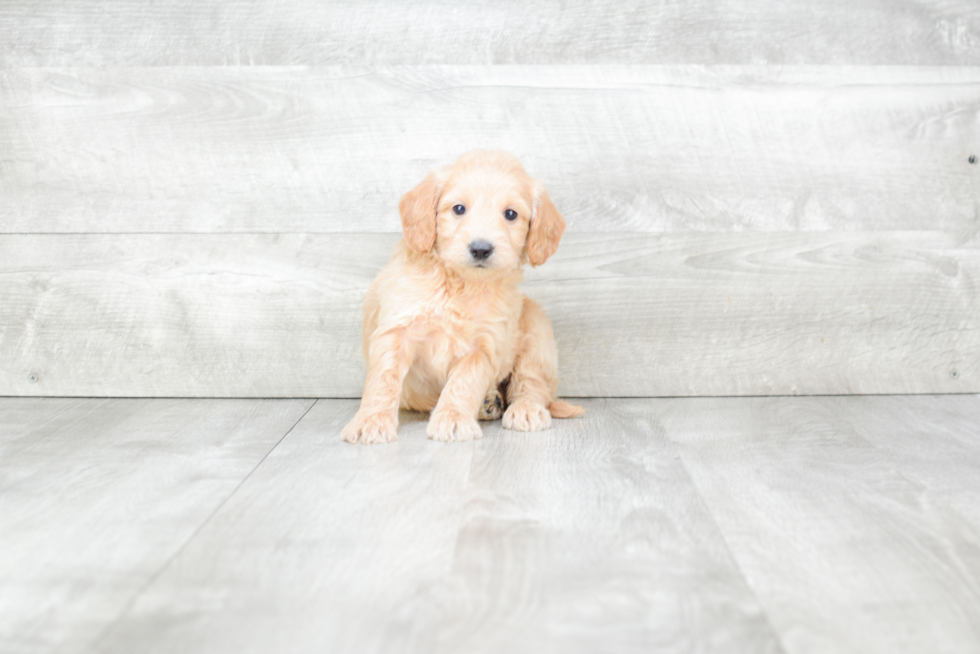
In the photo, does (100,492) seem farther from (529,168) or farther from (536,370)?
(529,168)

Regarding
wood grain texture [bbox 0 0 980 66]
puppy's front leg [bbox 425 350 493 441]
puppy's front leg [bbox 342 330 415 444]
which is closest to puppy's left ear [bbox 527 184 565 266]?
puppy's front leg [bbox 425 350 493 441]

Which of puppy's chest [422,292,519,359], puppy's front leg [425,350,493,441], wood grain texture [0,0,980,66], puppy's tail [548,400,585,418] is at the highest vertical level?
wood grain texture [0,0,980,66]

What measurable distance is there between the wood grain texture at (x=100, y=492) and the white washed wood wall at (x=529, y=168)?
1.05 ft

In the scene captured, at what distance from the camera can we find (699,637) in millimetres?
1077

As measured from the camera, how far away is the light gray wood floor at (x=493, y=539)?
1.10 meters

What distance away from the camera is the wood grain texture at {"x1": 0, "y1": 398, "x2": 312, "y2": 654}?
1.16m

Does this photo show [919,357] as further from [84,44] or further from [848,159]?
[84,44]

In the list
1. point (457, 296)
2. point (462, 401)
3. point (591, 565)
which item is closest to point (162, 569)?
point (591, 565)

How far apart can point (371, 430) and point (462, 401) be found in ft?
0.82

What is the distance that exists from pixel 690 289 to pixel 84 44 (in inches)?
82.9

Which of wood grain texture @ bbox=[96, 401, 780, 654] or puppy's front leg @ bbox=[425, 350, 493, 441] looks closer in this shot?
wood grain texture @ bbox=[96, 401, 780, 654]

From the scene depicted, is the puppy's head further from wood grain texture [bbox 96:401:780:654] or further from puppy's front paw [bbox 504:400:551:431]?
wood grain texture [bbox 96:401:780:654]

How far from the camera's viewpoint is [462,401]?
215 centimetres

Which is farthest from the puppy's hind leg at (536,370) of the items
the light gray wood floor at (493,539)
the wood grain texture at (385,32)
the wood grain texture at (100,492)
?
the wood grain texture at (385,32)
